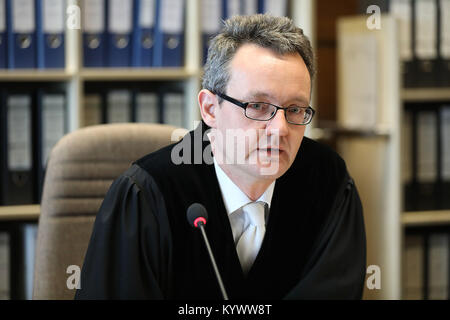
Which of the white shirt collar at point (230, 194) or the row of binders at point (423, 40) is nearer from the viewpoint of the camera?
the white shirt collar at point (230, 194)

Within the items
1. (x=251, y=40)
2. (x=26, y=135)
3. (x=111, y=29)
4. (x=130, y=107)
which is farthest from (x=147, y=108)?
(x=251, y=40)

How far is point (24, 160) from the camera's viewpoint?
1915 mm

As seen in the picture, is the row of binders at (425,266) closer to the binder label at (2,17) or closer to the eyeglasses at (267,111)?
the eyeglasses at (267,111)

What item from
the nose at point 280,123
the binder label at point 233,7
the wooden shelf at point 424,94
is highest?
the binder label at point 233,7

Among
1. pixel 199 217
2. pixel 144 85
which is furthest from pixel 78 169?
pixel 144 85

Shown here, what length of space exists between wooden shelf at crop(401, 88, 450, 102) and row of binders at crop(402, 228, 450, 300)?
0.48 m

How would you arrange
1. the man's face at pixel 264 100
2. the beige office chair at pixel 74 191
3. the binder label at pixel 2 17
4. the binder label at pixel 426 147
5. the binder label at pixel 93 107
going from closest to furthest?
the man's face at pixel 264 100
the beige office chair at pixel 74 191
the binder label at pixel 2 17
the binder label at pixel 93 107
the binder label at pixel 426 147

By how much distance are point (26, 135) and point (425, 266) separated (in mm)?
1437

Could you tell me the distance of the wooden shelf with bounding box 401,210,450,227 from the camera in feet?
6.64

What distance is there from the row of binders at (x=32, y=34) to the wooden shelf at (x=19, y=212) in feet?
1.48

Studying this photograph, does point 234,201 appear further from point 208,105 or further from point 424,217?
point 424,217

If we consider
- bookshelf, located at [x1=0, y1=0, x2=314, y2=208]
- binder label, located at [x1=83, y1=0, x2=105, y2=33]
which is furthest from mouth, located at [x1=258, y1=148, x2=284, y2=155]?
binder label, located at [x1=83, y1=0, x2=105, y2=33]

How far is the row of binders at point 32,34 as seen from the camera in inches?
73.9

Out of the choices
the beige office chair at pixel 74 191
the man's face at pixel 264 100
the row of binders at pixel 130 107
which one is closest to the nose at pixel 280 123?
the man's face at pixel 264 100
